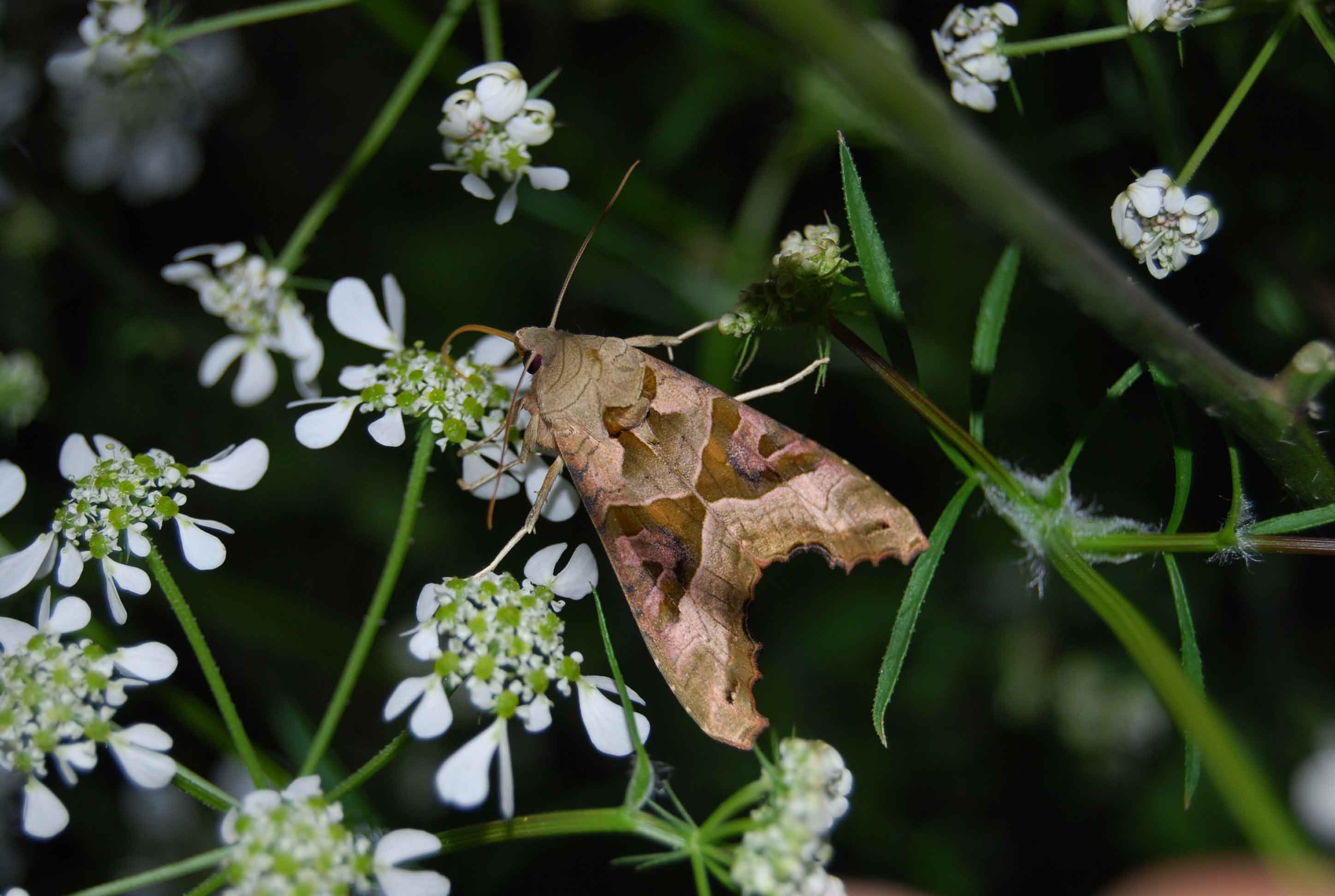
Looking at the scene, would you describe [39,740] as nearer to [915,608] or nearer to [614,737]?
[614,737]

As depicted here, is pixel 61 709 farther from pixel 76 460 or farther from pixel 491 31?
pixel 491 31

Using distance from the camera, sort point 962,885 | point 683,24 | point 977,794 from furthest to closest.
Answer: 1. point 977,794
2. point 962,885
3. point 683,24

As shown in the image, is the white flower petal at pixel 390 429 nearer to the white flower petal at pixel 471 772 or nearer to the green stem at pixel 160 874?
the white flower petal at pixel 471 772

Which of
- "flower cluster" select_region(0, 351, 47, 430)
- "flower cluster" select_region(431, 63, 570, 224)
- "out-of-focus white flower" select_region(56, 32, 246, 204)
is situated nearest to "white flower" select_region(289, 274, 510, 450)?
"flower cluster" select_region(431, 63, 570, 224)

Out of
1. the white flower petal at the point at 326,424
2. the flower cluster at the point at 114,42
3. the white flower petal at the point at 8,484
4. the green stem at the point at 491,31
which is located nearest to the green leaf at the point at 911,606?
the white flower petal at the point at 326,424

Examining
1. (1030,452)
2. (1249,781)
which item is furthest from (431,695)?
(1030,452)
